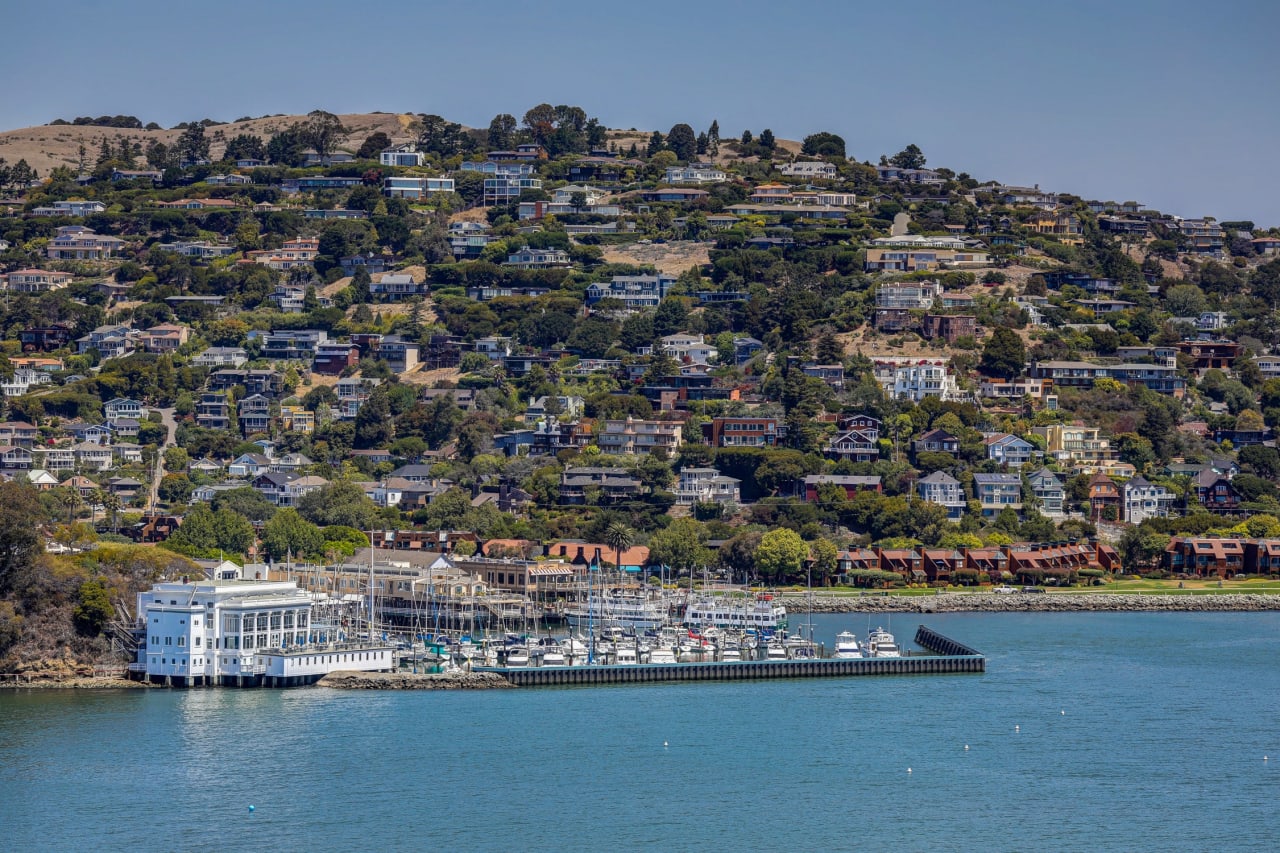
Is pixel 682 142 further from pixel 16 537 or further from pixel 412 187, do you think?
pixel 16 537

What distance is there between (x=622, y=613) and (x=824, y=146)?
8294 centimetres

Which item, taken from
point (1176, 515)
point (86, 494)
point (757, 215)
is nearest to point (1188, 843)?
point (1176, 515)

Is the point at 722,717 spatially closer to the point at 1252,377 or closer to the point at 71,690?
the point at 71,690

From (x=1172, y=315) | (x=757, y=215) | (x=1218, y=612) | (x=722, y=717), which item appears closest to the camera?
(x=722, y=717)

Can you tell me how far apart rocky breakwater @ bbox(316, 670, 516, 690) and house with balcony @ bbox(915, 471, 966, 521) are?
1408 inches

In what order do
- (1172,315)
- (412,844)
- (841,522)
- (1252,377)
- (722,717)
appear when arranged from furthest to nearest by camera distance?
(1172,315), (1252,377), (841,522), (722,717), (412,844)

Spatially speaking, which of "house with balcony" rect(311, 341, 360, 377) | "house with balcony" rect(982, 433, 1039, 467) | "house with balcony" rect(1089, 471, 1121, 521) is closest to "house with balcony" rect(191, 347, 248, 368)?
"house with balcony" rect(311, 341, 360, 377)

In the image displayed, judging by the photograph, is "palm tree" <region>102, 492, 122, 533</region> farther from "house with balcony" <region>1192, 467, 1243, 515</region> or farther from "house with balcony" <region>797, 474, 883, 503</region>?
"house with balcony" <region>1192, 467, 1243, 515</region>

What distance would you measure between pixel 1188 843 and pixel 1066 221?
9684 cm

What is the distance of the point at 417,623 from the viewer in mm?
72812

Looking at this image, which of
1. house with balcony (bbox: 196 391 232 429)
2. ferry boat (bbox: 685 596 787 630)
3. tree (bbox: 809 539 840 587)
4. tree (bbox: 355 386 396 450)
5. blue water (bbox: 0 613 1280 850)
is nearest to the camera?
blue water (bbox: 0 613 1280 850)

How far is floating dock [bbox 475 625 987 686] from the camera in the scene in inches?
2378

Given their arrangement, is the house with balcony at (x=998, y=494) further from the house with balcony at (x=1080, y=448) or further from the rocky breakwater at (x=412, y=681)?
the rocky breakwater at (x=412, y=681)

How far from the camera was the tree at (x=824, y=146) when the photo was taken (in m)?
151
